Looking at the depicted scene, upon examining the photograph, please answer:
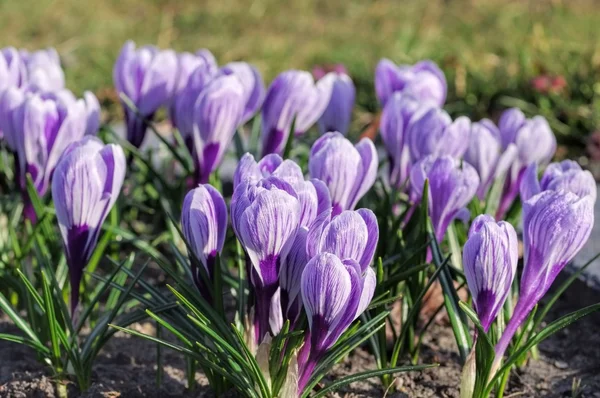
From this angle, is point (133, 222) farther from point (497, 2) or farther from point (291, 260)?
point (497, 2)

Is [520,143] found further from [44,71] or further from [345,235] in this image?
[44,71]

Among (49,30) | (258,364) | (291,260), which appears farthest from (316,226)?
(49,30)

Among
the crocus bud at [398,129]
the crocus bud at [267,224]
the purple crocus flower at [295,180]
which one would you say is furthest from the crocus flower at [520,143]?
the crocus bud at [267,224]

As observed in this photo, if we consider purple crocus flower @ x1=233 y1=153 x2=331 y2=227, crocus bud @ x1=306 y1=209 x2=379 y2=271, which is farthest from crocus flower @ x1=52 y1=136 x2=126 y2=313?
crocus bud @ x1=306 y1=209 x2=379 y2=271

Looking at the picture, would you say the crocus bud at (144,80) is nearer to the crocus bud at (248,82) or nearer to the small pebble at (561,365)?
the crocus bud at (248,82)

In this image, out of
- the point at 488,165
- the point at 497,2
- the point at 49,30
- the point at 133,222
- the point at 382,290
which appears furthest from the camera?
the point at 497,2
